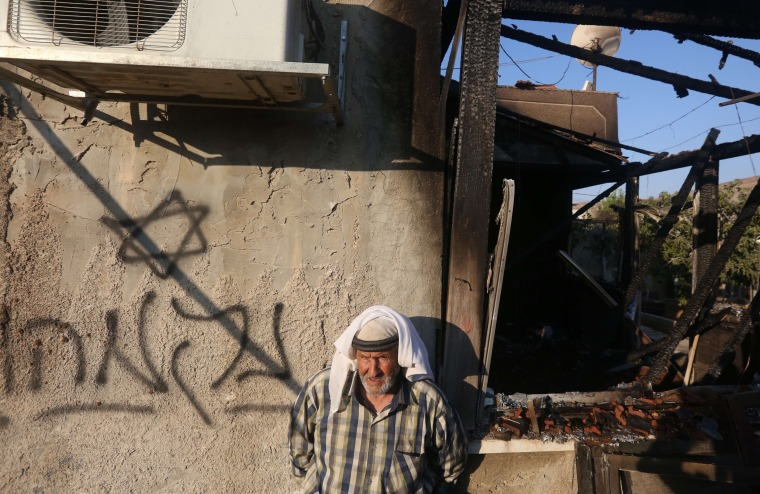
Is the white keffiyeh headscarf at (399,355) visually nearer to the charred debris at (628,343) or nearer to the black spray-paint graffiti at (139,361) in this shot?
the black spray-paint graffiti at (139,361)

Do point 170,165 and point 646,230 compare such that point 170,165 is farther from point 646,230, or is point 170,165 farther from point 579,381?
point 646,230

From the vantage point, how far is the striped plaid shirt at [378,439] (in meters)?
2.38

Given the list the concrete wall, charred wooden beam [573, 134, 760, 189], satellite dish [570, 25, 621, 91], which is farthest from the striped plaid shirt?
satellite dish [570, 25, 621, 91]

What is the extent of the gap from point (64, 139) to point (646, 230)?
14667 mm

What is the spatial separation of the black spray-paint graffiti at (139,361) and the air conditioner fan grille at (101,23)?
4.30 feet

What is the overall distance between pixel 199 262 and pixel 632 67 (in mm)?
3044

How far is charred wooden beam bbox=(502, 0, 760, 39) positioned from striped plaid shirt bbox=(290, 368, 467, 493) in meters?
2.20

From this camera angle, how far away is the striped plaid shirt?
238 centimetres

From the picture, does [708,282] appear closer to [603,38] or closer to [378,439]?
[378,439]

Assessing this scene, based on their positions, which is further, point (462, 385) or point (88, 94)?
point (462, 385)

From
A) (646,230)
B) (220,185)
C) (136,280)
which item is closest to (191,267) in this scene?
(136,280)

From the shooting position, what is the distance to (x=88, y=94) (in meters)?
2.51

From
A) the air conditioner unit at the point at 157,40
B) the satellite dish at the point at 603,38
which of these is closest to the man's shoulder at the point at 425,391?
the air conditioner unit at the point at 157,40

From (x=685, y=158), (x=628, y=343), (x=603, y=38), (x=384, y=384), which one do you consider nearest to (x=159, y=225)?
(x=384, y=384)
